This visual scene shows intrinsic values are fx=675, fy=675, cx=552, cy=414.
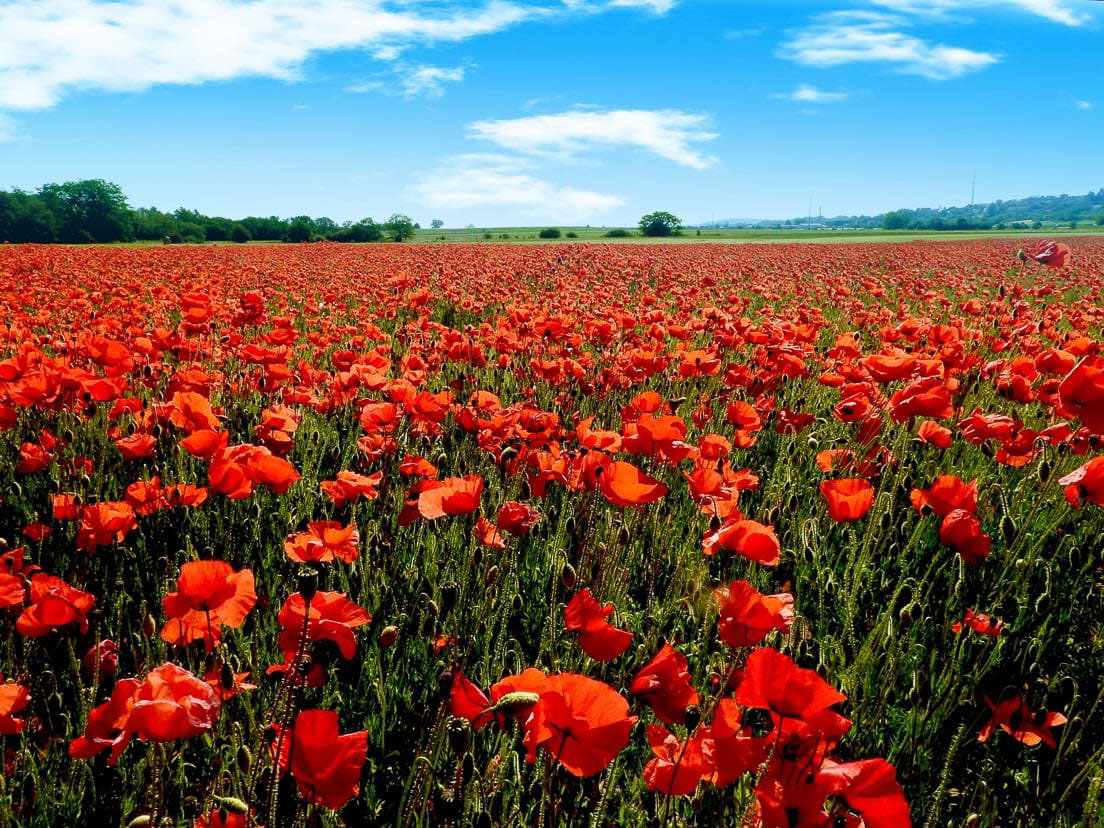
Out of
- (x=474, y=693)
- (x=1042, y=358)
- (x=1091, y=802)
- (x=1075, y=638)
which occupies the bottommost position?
(x=1075, y=638)

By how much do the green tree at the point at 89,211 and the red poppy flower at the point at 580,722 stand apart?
70097 mm

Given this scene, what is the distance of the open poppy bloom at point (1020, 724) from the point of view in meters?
1.95

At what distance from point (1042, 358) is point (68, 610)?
364cm

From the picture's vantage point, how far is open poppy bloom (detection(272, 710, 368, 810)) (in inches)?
46.4

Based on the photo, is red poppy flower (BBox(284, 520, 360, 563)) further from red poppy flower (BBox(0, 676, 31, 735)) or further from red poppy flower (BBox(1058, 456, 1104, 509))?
red poppy flower (BBox(1058, 456, 1104, 509))

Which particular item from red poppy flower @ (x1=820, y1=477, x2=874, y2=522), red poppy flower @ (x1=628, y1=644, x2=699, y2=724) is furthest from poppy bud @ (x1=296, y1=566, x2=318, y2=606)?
red poppy flower @ (x1=820, y1=477, x2=874, y2=522)

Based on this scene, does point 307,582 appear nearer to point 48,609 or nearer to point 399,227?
point 48,609

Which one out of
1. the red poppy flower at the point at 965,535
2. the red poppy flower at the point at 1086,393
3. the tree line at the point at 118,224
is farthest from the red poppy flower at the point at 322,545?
the tree line at the point at 118,224

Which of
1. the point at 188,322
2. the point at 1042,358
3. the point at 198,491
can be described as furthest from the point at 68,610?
the point at 1042,358

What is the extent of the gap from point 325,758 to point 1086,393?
246 centimetres

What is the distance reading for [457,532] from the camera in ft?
9.93

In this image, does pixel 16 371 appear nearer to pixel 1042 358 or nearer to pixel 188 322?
pixel 188 322

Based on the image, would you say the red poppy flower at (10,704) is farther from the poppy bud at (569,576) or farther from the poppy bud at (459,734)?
the poppy bud at (569,576)

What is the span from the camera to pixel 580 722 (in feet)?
3.39
